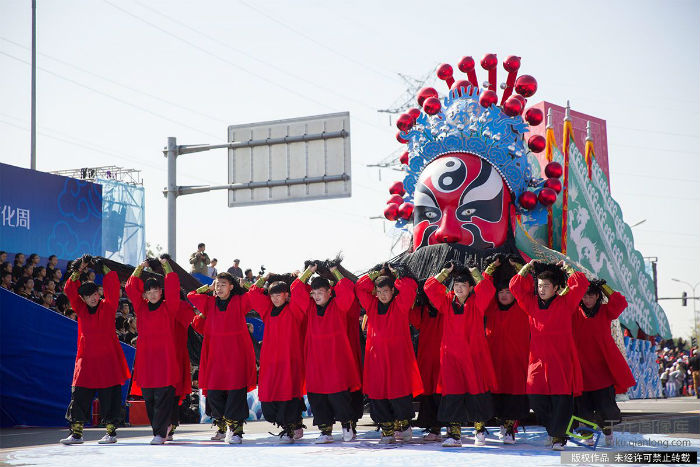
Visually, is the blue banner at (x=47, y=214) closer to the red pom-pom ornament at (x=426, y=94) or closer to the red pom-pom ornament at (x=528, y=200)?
the red pom-pom ornament at (x=426, y=94)

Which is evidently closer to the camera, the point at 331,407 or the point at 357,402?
the point at 331,407

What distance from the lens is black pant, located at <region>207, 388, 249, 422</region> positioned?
314 inches

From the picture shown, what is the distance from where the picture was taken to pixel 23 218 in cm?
1341

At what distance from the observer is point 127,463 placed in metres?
6.40

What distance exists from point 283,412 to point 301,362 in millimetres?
528

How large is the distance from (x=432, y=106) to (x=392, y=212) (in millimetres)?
1533

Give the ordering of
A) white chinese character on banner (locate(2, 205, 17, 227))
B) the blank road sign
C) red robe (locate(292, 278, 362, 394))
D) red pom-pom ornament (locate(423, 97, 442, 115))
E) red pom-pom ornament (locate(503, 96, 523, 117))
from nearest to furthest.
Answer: red robe (locate(292, 278, 362, 394)) < red pom-pom ornament (locate(503, 96, 523, 117)) < red pom-pom ornament (locate(423, 97, 442, 115)) < the blank road sign < white chinese character on banner (locate(2, 205, 17, 227))

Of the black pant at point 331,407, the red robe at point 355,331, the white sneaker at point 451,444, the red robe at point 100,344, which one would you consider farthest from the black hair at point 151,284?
the white sneaker at point 451,444

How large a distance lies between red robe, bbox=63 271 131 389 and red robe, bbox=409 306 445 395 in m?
2.89

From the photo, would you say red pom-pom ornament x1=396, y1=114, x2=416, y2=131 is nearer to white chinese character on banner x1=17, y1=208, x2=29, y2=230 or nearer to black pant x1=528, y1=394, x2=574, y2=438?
black pant x1=528, y1=394, x2=574, y2=438

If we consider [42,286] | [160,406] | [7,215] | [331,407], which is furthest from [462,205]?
[7,215]

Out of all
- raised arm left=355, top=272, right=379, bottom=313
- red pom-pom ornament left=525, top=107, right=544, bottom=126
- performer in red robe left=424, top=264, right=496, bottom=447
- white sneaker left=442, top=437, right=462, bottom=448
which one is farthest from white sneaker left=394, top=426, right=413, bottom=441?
red pom-pom ornament left=525, top=107, right=544, bottom=126

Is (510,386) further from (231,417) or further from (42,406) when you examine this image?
(42,406)

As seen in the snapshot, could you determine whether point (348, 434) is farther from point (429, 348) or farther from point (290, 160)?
point (290, 160)
